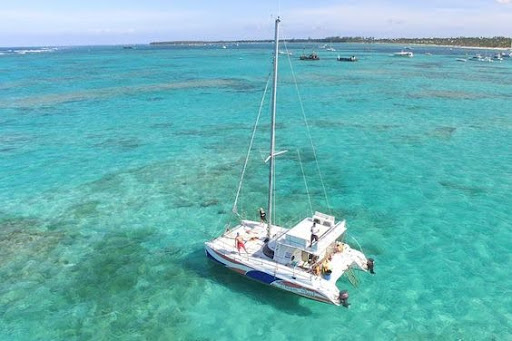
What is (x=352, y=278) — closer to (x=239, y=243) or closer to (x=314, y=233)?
(x=314, y=233)

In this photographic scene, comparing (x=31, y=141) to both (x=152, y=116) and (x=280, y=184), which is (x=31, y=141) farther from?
(x=280, y=184)

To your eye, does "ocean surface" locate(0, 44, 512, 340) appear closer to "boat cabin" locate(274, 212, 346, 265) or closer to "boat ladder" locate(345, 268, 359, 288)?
"boat ladder" locate(345, 268, 359, 288)

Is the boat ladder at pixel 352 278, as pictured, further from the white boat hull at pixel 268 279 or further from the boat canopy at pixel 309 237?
the white boat hull at pixel 268 279

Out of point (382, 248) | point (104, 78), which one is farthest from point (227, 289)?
point (104, 78)

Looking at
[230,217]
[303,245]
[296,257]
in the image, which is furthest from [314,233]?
[230,217]

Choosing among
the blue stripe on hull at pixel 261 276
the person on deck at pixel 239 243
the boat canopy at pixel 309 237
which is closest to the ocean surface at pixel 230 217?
the blue stripe on hull at pixel 261 276
